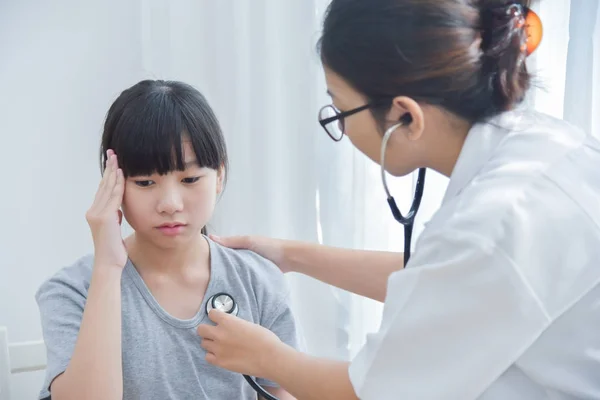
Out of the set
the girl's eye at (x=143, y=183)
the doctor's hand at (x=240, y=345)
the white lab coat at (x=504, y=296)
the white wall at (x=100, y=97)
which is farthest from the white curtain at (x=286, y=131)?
the white lab coat at (x=504, y=296)

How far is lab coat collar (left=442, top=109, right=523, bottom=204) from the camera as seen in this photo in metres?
0.99

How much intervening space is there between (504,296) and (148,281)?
73 centimetres

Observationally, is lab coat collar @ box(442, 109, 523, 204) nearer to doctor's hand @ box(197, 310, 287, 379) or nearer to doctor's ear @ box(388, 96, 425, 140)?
doctor's ear @ box(388, 96, 425, 140)

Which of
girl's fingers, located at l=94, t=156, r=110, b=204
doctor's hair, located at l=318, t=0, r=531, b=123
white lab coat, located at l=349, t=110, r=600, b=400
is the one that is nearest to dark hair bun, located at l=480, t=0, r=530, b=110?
doctor's hair, located at l=318, t=0, r=531, b=123

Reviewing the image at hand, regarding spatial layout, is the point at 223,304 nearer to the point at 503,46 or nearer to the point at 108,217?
the point at 108,217

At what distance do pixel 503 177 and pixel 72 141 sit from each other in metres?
1.21

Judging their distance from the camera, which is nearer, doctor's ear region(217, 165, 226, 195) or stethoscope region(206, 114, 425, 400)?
stethoscope region(206, 114, 425, 400)

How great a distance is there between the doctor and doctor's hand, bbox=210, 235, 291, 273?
43cm

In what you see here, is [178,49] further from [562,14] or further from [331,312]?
[562,14]

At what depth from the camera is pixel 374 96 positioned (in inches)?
39.3

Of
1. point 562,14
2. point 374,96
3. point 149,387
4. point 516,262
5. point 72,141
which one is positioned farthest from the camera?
point 72,141

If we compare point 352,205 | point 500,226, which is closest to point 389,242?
point 352,205

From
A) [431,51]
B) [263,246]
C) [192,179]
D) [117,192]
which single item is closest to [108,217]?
[117,192]

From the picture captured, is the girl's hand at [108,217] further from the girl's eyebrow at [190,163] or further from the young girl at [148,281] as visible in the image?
the girl's eyebrow at [190,163]
